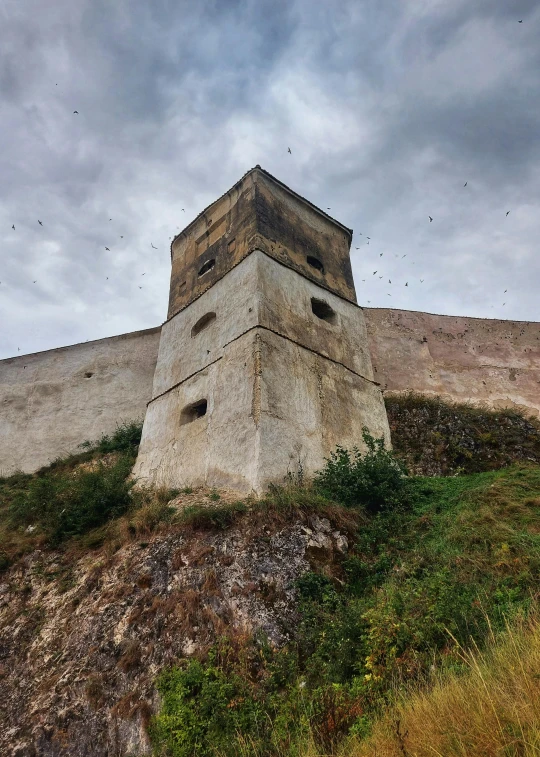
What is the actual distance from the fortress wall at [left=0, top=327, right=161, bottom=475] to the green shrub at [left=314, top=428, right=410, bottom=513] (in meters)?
5.62

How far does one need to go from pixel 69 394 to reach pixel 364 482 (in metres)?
8.18

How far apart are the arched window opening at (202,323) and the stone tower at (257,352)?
0.03 m

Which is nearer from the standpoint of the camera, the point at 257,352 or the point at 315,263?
the point at 257,352

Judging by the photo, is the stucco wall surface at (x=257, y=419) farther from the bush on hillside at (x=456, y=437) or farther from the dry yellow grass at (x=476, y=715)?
the dry yellow grass at (x=476, y=715)

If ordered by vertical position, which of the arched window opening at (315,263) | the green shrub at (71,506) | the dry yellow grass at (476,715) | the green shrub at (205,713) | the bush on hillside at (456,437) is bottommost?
the green shrub at (205,713)

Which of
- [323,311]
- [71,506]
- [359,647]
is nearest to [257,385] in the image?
[71,506]

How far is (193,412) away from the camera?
34.5 feet

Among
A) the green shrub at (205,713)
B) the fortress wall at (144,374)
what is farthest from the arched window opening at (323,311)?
the green shrub at (205,713)

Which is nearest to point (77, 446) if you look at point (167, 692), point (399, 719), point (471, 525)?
point (167, 692)

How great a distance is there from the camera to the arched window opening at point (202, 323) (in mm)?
11586

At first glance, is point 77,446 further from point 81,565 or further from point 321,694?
point 321,694

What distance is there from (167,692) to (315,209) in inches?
447

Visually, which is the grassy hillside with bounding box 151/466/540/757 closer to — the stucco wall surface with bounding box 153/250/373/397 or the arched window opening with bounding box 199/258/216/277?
the stucco wall surface with bounding box 153/250/373/397

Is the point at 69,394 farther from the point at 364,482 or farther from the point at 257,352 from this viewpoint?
the point at 364,482
